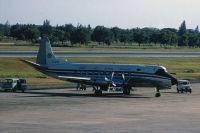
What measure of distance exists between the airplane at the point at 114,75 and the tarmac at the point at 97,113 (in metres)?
1.38

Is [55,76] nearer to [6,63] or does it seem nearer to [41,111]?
[41,111]

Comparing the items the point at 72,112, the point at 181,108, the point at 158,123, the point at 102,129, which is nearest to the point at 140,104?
the point at 181,108

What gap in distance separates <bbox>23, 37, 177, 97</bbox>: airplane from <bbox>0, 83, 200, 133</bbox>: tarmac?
4.52 feet

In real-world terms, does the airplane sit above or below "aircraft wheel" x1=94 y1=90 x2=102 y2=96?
above

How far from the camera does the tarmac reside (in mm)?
38250

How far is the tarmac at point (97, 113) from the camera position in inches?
1506

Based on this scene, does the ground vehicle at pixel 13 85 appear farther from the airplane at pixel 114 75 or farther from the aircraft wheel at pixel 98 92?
the aircraft wheel at pixel 98 92

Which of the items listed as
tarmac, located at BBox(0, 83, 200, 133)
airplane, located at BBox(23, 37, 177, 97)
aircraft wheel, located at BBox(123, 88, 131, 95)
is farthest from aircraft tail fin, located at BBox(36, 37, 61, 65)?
aircraft wheel, located at BBox(123, 88, 131, 95)

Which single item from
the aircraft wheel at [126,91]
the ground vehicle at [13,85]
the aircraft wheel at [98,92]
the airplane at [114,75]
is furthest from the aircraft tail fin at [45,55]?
the aircraft wheel at [126,91]

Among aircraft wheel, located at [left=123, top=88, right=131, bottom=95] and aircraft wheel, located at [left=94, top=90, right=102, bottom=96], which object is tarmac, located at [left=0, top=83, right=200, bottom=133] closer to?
aircraft wheel, located at [left=94, top=90, right=102, bottom=96]

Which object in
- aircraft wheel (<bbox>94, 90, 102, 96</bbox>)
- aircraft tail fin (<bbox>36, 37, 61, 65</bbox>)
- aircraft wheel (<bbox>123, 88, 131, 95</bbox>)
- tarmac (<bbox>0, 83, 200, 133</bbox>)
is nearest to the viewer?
tarmac (<bbox>0, 83, 200, 133</bbox>)

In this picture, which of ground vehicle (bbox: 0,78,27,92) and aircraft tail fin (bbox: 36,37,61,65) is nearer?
ground vehicle (bbox: 0,78,27,92)

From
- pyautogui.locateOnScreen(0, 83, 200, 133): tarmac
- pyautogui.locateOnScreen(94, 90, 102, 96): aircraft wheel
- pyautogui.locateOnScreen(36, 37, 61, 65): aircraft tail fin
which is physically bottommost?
pyautogui.locateOnScreen(94, 90, 102, 96): aircraft wheel

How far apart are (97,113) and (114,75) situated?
20951mm
